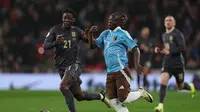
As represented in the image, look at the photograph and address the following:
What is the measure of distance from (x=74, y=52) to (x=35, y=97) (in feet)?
21.8

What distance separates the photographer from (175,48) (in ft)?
46.6

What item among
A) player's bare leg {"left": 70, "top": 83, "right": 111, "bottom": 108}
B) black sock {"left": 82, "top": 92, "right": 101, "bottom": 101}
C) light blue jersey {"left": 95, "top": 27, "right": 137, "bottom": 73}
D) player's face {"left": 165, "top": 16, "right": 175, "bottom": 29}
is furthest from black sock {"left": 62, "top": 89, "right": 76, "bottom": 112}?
player's face {"left": 165, "top": 16, "right": 175, "bottom": 29}

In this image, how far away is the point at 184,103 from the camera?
15805 millimetres

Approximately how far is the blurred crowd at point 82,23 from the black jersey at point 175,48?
783 centimetres

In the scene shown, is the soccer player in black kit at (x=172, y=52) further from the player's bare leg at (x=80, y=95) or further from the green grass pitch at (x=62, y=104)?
the player's bare leg at (x=80, y=95)

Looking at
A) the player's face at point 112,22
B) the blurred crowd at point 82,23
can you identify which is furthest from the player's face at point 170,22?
the blurred crowd at point 82,23

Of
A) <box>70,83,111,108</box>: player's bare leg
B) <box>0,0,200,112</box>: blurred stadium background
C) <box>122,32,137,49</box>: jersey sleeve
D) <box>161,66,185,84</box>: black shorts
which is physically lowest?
<box>70,83,111,108</box>: player's bare leg

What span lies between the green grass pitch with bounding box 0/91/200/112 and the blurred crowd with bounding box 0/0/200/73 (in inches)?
179

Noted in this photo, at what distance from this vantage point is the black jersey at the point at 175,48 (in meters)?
14.1

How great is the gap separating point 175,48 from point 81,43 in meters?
9.26

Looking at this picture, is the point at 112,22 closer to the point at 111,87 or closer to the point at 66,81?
the point at 111,87

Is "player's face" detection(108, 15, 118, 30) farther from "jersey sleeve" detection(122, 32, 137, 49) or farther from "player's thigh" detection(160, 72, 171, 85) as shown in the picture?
"player's thigh" detection(160, 72, 171, 85)

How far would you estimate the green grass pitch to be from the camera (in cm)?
1434

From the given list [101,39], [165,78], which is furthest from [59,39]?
[165,78]
